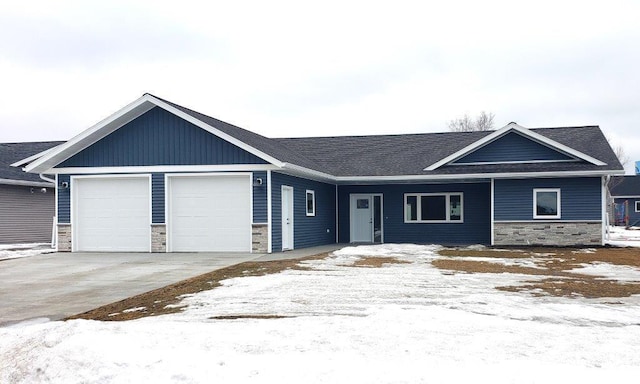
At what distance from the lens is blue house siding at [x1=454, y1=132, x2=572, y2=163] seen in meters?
21.4

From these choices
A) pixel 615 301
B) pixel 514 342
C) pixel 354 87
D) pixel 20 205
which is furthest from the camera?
pixel 354 87

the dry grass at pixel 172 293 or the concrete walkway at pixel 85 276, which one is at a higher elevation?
the dry grass at pixel 172 293

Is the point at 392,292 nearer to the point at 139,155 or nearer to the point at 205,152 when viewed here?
the point at 205,152

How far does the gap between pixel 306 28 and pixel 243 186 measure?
489 cm

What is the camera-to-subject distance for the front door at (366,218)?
2430 cm

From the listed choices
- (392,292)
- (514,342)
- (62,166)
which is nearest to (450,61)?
(62,166)

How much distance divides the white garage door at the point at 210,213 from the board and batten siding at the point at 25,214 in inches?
339

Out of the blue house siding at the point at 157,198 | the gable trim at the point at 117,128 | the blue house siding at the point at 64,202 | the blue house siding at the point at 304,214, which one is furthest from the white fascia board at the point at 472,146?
the blue house siding at the point at 64,202

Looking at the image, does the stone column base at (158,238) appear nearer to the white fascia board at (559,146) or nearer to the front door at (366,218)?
the front door at (366,218)

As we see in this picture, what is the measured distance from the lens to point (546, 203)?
21.2 metres

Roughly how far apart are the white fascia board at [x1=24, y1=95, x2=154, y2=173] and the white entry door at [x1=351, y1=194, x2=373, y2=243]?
9195mm

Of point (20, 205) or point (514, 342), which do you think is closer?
point (514, 342)

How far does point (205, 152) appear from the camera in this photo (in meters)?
18.3

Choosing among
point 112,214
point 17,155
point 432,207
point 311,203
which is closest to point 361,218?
point 432,207
